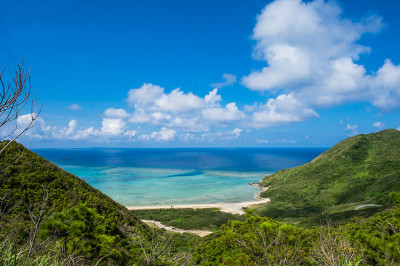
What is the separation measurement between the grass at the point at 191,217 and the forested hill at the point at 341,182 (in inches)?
344

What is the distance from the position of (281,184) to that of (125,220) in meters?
58.2

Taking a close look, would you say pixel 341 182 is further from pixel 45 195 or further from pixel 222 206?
pixel 45 195

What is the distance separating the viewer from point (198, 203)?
53688mm

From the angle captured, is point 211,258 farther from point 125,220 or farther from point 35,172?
point 35,172

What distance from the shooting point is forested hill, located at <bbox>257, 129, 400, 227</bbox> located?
4169cm

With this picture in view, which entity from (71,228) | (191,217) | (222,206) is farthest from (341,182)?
(71,228)

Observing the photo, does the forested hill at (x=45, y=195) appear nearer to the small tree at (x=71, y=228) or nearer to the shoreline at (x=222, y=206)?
the small tree at (x=71, y=228)

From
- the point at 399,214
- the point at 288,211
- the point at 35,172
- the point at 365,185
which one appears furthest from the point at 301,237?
the point at 365,185

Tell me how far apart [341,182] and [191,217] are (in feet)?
131

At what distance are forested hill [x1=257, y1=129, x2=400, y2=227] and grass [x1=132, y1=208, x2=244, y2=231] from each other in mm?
8738

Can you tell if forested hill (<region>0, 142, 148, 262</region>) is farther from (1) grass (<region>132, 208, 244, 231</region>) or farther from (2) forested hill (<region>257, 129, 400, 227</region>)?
(2) forested hill (<region>257, 129, 400, 227</region>)

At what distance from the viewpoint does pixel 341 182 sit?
55.3 m

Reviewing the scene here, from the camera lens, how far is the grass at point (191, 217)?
37.3m

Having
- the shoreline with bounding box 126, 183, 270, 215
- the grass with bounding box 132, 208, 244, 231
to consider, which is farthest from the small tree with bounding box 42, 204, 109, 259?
the shoreline with bounding box 126, 183, 270, 215
